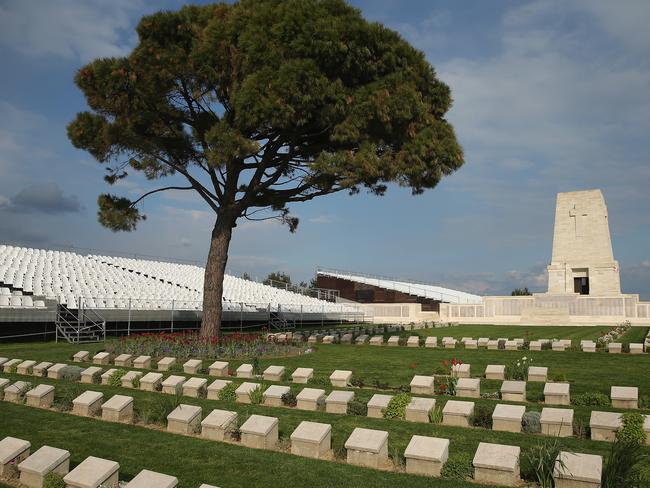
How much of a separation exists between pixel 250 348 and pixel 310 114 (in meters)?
7.29

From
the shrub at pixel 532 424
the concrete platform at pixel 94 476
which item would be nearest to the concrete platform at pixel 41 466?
the concrete platform at pixel 94 476

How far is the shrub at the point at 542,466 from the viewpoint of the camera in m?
5.90

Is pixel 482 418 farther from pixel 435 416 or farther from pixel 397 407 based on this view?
pixel 397 407

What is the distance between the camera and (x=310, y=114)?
1659 cm

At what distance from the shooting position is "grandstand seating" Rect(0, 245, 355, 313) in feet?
81.1

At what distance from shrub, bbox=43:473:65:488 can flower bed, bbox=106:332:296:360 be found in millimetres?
10031

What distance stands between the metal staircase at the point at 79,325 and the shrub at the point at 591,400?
1738 cm

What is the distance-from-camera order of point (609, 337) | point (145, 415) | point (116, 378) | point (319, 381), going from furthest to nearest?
point (609, 337)
point (116, 378)
point (319, 381)
point (145, 415)

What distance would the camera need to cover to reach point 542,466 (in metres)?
5.94

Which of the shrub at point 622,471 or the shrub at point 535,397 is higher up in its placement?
the shrub at point 622,471

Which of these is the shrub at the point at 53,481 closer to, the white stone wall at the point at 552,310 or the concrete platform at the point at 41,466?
the concrete platform at the point at 41,466

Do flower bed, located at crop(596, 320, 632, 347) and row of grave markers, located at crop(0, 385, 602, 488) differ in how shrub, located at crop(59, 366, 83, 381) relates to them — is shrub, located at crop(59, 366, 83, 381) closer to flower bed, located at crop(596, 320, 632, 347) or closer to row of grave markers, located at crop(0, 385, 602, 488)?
row of grave markers, located at crop(0, 385, 602, 488)

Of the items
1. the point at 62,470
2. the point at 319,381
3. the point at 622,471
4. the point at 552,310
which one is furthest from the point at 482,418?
the point at 552,310

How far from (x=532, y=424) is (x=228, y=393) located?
5.28 metres
